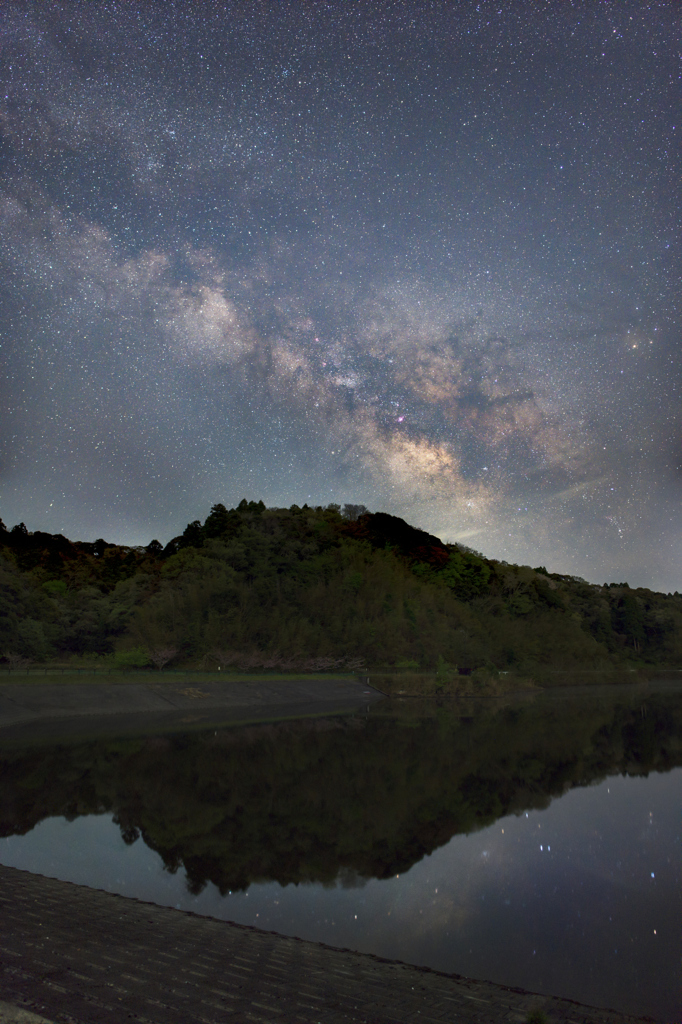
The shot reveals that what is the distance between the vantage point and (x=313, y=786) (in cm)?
2119

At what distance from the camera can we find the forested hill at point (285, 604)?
65375mm

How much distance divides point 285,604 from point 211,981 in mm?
69693

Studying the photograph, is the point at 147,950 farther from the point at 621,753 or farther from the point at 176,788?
the point at 621,753

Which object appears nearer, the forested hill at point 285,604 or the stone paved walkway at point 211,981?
the stone paved walkway at point 211,981

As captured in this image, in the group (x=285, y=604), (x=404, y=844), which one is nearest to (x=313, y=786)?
(x=404, y=844)

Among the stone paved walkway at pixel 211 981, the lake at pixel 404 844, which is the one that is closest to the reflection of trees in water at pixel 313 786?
the lake at pixel 404 844

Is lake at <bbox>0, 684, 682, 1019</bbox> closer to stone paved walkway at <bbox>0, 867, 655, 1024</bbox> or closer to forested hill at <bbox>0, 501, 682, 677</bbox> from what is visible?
stone paved walkway at <bbox>0, 867, 655, 1024</bbox>

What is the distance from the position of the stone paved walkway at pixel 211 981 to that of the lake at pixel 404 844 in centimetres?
99

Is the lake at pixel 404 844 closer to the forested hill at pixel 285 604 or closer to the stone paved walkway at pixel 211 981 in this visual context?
the stone paved walkway at pixel 211 981

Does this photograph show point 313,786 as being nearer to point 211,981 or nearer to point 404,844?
point 404,844

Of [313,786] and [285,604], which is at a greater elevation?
[285,604]

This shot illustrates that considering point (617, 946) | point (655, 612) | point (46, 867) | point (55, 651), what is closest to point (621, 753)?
point (617, 946)

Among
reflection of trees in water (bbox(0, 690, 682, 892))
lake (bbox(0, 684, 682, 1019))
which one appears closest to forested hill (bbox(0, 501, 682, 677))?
reflection of trees in water (bbox(0, 690, 682, 892))

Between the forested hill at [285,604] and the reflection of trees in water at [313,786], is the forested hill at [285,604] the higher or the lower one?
the higher one
